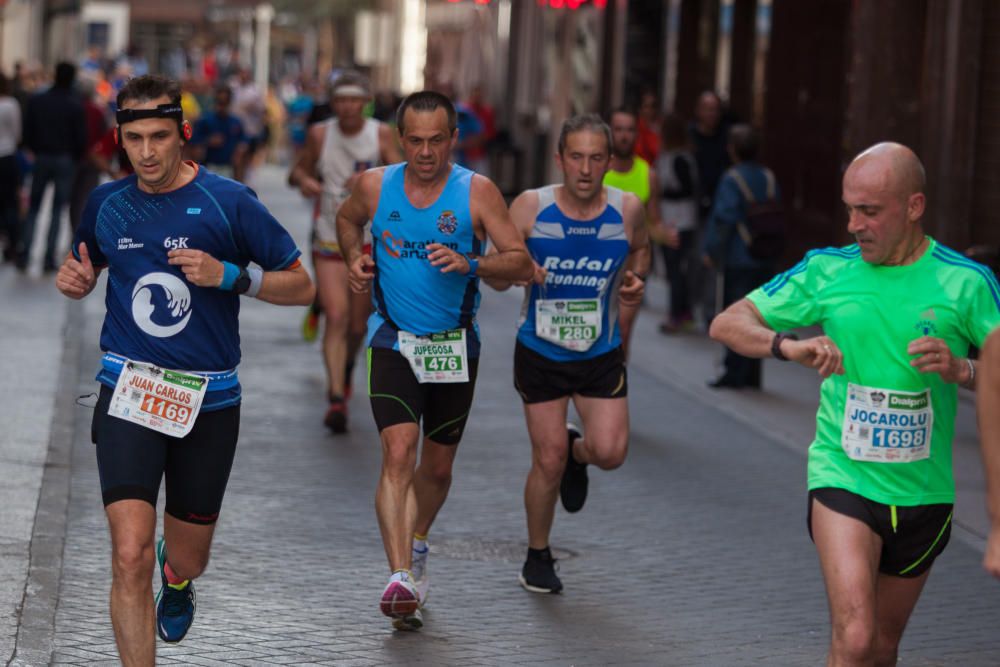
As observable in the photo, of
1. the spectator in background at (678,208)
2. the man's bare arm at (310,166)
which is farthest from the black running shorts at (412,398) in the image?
the spectator in background at (678,208)

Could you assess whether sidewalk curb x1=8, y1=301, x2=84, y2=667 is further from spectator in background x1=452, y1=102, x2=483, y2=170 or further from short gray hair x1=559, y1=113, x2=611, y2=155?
spectator in background x1=452, y1=102, x2=483, y2=170

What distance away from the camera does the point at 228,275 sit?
567 centimetres

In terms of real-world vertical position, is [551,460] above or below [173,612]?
above

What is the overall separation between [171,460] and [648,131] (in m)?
13.3

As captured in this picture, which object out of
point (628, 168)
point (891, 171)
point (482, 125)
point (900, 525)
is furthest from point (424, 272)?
point (482, 125)

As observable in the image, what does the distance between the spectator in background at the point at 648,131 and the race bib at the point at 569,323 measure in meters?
10.0

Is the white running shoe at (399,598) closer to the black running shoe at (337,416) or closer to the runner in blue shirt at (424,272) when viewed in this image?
the runner in blue shirt at (424,272)

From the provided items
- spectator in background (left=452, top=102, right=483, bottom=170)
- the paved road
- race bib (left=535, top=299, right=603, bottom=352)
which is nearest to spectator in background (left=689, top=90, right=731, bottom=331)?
spectator in background (left=452, top=102, right=483, bottom=170)

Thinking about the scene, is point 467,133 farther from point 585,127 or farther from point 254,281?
point 254,281

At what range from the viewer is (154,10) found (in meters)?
86.1

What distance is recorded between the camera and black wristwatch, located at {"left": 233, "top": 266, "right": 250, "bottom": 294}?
225 inches

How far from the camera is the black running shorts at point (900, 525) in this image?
5.27 m

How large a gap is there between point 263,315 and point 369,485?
818 centimetres

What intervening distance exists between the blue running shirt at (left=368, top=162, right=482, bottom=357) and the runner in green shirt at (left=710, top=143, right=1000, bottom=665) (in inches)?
77.2
